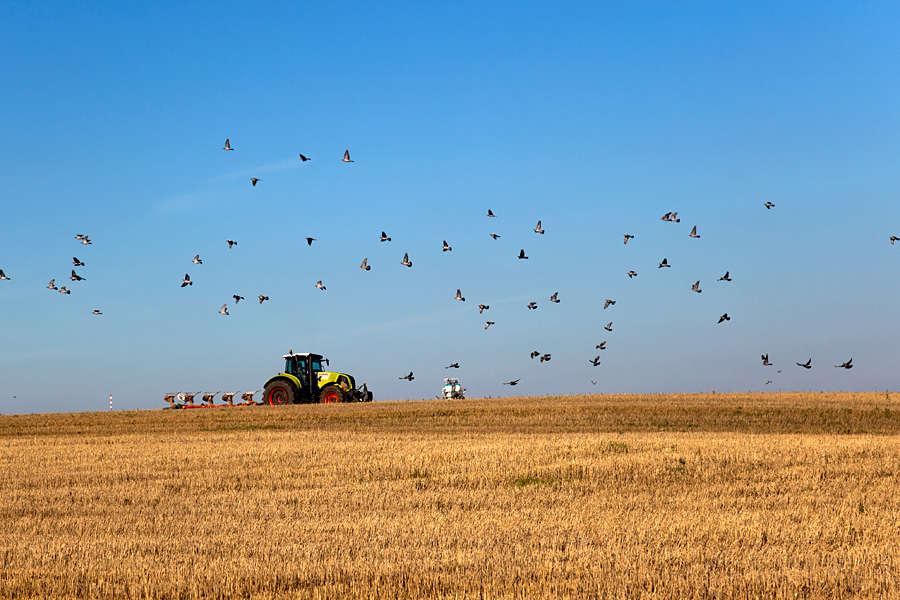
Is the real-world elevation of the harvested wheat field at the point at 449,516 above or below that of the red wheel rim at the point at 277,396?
below

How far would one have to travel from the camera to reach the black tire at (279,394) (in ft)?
137

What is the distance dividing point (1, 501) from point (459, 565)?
9733 mm

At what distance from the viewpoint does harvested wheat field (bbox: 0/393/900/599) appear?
940 centimetres

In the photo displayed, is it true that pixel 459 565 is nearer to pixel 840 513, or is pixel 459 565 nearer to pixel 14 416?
pixel 840 513

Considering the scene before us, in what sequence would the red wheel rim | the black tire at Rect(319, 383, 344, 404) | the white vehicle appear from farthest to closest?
1. the white vehicle
2. the black tire at Rect(319, 383, 344, 404)
3. the red wheel rim

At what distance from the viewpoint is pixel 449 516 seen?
1348cm

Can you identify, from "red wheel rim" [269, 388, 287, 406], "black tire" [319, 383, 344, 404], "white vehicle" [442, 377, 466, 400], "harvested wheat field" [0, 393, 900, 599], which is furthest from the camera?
"white vehicle" [442, 377, 466, 400]

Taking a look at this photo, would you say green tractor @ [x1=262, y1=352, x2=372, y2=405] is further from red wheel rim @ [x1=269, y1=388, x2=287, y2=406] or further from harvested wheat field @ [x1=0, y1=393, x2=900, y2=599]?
harvested wheat field @ [x1=0, y1=393, x2=900, y2=599]

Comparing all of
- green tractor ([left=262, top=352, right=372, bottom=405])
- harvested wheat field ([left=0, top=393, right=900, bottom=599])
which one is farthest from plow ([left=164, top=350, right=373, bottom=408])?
harvested wheat field ([left=0, top=393, right=900, bottom=599])

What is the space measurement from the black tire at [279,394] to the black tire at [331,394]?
68.0 inches

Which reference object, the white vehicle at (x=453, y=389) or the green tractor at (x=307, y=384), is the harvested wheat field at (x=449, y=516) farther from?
the white vehicle at (x=453, y=389)

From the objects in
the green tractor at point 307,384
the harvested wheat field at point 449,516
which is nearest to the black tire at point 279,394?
the green tractor at point 307,384

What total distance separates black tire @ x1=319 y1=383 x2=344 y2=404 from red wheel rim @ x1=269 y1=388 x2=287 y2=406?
1870 mm

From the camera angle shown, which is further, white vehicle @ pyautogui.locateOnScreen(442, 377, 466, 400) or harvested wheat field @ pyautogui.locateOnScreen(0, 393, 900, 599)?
white vehicle @ pyautogui.locateOnScreen(442, 377, 466, 400)
